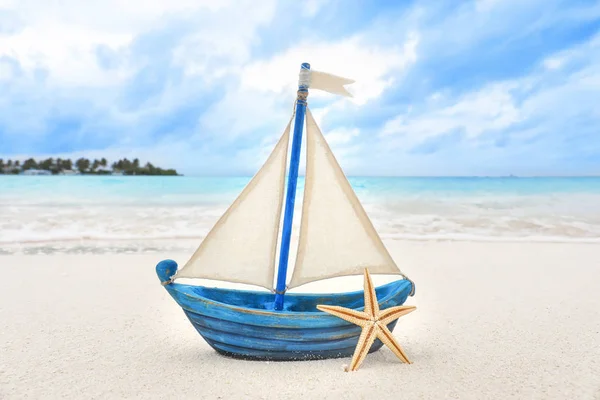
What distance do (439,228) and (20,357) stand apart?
14.0m

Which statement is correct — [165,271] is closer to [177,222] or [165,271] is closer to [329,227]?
[329,227]

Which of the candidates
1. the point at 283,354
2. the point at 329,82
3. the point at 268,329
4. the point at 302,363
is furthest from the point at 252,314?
the point at 329,82

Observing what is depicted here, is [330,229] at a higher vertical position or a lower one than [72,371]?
higher

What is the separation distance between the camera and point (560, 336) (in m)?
5.83

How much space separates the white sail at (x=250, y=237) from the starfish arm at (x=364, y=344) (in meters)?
1.01

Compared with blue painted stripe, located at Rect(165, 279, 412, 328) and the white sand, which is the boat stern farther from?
the white sand

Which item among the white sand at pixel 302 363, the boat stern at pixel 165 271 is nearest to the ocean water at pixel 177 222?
the white sand at pixel 302 363

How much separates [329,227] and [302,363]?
1308 millimetres

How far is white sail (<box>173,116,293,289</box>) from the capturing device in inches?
191

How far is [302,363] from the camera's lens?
15.3ft

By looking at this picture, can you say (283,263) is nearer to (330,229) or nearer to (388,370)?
(330,229)

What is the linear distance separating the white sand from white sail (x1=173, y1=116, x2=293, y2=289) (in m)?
0.86

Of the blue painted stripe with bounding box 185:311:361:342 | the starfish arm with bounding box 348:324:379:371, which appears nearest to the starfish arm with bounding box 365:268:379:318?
the starfish arm with bounding box 348:324:379:371

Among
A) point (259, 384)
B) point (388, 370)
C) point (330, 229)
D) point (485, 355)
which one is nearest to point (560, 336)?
point (485, 355)
